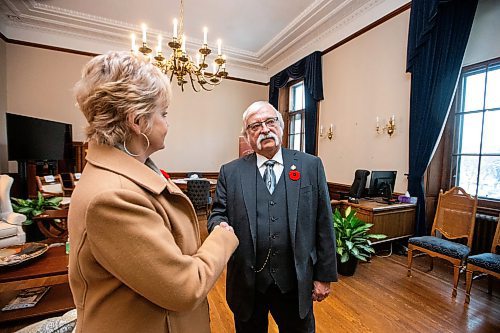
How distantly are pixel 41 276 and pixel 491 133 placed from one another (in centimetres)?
462

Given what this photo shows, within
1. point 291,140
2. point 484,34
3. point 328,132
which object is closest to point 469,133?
point 484,34

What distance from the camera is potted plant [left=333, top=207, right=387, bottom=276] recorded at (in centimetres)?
274

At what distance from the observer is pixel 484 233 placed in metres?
2.94

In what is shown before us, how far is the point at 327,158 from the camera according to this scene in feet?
16.3

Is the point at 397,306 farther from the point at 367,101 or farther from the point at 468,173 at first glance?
the point at 367,101

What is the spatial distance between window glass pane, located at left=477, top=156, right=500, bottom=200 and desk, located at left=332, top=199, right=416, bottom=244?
Answer: 76 centimetres

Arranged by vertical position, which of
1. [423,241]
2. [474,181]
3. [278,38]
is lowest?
[423,241]

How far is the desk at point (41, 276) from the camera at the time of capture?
1703 millimetres

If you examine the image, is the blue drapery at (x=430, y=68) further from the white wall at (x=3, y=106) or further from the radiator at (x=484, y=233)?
the white wall at (x=3, y=106)

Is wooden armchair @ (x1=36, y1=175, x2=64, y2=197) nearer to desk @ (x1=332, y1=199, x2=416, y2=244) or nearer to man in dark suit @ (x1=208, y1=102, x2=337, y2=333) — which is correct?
man in dark suit @ (x1=208, y1=102, x2=337, y2=333)

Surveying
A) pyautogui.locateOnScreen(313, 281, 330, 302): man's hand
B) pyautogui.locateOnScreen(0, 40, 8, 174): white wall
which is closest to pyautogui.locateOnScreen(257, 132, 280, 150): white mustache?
pyautogui.locateOnScreen(313, 281, 330, 302): man's hand

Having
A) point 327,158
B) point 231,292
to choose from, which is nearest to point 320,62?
point 327,158

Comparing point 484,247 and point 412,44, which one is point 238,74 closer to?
point 412,44

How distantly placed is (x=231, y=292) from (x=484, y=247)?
335 cm
